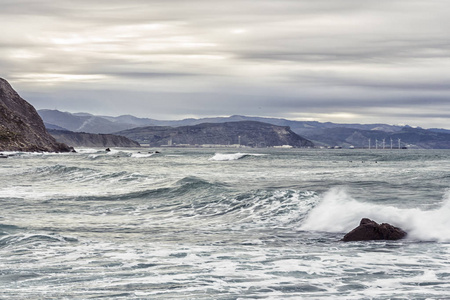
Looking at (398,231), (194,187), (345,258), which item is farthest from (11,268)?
(194,187)

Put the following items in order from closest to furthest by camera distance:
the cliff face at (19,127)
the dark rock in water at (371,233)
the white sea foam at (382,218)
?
the dark rock in water at (371,233)
the white sea foam at (382,218)
the cliff face at (19,127)

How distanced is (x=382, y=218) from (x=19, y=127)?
444 feet

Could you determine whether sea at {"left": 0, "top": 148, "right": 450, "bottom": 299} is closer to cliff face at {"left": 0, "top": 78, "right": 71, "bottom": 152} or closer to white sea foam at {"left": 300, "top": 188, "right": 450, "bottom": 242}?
white sea foam at {"left": 300, "top": 188, "right": 450, "bottom": 242}

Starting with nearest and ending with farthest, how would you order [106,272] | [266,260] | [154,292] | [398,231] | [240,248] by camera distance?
[154,292]
[106,272]
[266,260]
[240,248]
[398,231]

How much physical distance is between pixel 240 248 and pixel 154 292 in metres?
5.28

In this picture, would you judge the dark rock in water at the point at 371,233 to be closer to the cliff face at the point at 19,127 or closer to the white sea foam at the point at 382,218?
the white sea foam at the point at 382,218

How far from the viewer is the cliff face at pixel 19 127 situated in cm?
13762

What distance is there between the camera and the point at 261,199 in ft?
94.0

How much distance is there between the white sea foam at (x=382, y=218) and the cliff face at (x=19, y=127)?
119659 mm

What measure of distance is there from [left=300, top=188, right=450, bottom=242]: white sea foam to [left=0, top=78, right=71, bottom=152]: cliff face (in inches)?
4711

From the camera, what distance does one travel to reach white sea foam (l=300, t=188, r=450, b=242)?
62.5 feet

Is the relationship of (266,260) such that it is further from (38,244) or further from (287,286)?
(38,244)

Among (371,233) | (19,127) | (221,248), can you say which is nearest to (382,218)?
(371,233)

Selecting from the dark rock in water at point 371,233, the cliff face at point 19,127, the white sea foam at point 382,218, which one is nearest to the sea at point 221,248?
the white sea foam at point 382,218
